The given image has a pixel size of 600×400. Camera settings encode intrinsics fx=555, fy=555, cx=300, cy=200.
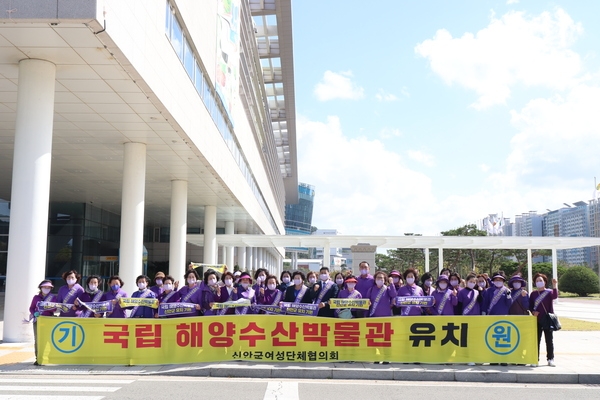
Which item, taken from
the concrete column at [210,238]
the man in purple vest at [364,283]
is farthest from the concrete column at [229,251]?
the man in purple vest at [364,283]

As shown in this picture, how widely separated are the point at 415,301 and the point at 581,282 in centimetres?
4245

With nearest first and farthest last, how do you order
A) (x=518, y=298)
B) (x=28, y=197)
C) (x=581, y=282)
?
1. (x=518, y=298)
2. (x=28, y=197)
3. (x=581, y=282)

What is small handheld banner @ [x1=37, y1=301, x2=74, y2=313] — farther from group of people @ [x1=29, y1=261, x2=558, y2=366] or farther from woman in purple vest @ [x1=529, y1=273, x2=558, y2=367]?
woman in purple vest @ [x1=529, y1=273, x2=558, y2=367]

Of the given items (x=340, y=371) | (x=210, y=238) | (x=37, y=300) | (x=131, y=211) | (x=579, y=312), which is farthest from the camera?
(x=210, y=238)

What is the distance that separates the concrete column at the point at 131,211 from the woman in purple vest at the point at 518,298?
1244 centimetres

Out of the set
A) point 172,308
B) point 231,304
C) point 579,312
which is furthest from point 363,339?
point 579,312

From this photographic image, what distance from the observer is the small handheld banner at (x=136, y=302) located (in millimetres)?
10766

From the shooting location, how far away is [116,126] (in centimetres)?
1733

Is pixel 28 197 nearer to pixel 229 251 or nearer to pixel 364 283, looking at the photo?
pixel 364 283

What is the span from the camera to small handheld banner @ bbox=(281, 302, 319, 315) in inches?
424

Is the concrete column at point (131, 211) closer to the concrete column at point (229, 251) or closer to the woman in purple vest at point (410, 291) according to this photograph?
the woman in purple vest at point (410, 291)

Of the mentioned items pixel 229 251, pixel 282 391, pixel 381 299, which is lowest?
pixel 282 391

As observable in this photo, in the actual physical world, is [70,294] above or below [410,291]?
below

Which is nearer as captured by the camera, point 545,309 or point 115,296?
point 545,309
